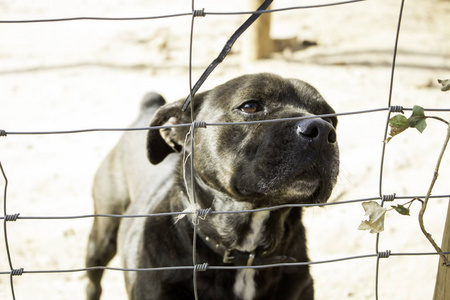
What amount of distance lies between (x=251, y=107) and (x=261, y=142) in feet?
0.95

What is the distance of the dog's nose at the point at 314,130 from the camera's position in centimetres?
243

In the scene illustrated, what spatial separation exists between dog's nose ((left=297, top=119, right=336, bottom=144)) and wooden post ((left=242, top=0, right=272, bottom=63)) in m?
5.58

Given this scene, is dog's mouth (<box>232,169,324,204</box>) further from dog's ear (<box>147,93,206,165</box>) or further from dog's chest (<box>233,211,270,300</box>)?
dog's ear (<box>147,93,206,165</box>)

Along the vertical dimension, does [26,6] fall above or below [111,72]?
above

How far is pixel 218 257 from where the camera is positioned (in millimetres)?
2828

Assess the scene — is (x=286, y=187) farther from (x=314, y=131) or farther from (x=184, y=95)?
(x=184, y=95)

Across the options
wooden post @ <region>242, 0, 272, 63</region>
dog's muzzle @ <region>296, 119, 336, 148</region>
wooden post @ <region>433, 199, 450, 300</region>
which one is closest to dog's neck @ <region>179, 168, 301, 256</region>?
dog's muzzle @ <region>296, 119, 336, 148</region>

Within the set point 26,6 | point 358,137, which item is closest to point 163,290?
point 358,137

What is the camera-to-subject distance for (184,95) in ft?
24.8

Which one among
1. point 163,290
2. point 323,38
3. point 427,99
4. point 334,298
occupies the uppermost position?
point 323,38

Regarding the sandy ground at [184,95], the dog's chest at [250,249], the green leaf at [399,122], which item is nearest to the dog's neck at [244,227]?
the dog's chest at [250,249]

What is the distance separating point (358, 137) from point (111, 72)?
3.89m

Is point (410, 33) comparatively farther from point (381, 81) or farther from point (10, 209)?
point (10, 209)

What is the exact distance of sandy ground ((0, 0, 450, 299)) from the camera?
4.48 m
